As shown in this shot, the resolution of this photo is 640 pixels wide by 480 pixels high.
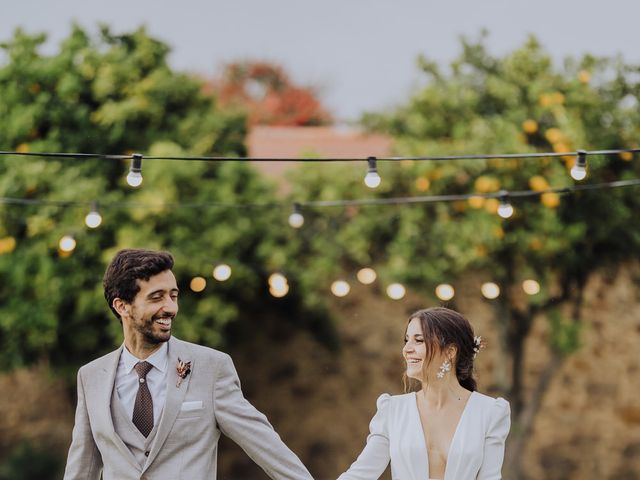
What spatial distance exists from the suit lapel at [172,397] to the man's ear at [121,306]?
19cm

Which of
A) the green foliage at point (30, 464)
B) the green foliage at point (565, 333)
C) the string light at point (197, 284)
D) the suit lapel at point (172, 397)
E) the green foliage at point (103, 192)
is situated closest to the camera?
the suit lapel at point (172, 397)

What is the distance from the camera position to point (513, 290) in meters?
8.32

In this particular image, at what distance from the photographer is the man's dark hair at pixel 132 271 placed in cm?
297

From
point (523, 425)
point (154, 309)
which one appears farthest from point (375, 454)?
point (523, 425)

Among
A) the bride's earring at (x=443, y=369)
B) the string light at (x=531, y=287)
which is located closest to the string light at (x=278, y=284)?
the string light at (x=531, y=287)

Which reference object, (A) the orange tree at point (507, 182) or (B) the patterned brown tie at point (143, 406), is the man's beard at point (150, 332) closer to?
(B) the patterned brown tie at point (143, 406)

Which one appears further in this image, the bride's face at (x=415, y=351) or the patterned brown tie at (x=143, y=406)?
the bride's face at (x=415, y=351)

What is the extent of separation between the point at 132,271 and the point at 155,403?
443 millimetres

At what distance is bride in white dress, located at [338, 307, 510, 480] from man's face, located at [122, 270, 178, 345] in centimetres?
84

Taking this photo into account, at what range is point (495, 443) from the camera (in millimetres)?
3055

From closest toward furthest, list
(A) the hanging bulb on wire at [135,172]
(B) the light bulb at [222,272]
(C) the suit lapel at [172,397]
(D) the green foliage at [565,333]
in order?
(C) the suit lapel at [172,397] → (A) the hanging bulb on wire at [135,172] → (B) the light bulb at [222,272] → (D) the green foliage at [565,333]

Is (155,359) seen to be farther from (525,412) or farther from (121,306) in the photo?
(525,412)

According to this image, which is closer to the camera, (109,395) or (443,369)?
(109,395)

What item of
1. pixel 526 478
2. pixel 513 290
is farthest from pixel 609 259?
pixel 526 478
